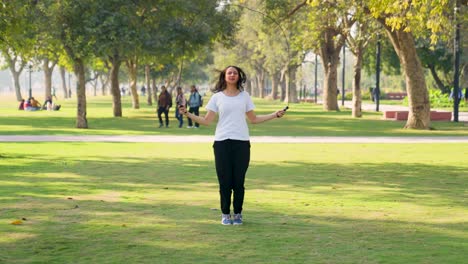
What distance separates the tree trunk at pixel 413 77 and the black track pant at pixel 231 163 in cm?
2190

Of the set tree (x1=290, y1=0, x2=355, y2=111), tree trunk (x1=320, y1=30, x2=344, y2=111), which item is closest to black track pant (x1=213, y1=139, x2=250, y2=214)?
tree (x1=290, y1=0, x2=355, y2=111)

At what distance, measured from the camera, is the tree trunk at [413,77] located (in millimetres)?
31328

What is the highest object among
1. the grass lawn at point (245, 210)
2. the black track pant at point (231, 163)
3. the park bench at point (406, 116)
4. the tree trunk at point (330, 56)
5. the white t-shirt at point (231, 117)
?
the tree trunk at point (330, 56)

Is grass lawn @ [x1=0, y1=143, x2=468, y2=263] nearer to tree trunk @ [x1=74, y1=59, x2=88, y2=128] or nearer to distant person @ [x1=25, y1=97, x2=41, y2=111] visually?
tree trunk @ [x1=74, y1=59, x2=88, y2=128]

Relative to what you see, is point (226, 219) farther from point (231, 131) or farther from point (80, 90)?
point (80, 90)

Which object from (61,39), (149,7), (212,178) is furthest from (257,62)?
(212,178)

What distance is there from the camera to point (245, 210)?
11352 mm

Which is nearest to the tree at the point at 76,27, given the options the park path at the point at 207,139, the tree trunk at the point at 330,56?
the park path at the point at 207,139

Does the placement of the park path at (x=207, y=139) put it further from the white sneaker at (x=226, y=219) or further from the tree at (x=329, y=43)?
the white sneaker at (x=226, y=219)

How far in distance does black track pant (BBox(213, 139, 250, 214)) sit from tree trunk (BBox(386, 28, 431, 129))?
71.8 ft

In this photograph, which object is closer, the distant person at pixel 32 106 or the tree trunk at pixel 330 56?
the tree trunk at pixel 330 56

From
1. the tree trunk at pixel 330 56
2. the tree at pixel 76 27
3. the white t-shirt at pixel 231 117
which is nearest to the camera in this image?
the white t-shirt at pixel 231 117

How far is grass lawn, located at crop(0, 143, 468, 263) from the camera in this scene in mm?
8312

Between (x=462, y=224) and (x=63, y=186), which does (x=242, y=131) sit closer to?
(x=462, y=224)
